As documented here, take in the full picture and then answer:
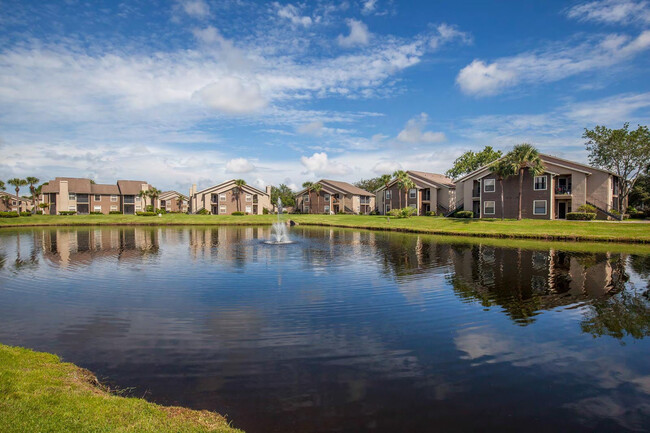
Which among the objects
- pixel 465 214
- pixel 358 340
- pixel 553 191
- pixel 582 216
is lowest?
pixel 358 340

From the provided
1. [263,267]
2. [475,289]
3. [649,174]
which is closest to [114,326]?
[263,267]

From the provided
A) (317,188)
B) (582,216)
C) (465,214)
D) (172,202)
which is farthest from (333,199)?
(172,202)

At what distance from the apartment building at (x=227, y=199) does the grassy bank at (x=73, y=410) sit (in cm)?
8998

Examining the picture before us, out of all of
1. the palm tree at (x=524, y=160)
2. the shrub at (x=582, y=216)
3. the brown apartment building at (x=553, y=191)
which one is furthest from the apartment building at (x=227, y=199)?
the shrub at (x=582, y=216)

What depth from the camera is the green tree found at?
302ft

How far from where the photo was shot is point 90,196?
310 ft

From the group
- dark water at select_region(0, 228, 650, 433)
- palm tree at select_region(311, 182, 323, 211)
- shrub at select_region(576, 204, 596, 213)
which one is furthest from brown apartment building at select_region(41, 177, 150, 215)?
shrub at select_region(576, 204, 596, 213)

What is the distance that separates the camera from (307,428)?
6684mm

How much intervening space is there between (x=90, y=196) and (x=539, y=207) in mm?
101954

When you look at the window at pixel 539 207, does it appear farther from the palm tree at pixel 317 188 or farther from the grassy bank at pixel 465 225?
the palm tree at pixel 317 188

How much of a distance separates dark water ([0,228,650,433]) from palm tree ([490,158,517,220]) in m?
38.7

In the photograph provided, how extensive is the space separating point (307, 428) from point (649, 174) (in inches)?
3425

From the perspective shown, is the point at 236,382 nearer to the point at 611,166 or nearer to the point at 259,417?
the point at 259,417

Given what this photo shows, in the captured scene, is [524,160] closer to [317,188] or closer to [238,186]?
[317,188]
